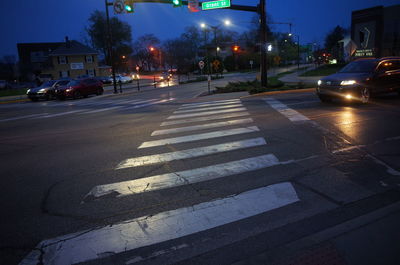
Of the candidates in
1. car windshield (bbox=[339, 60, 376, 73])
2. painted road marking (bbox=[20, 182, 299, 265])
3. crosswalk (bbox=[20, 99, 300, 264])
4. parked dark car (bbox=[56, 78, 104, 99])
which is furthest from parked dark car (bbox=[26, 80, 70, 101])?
painted road marking (bbox=[20, 182, 299, 265])

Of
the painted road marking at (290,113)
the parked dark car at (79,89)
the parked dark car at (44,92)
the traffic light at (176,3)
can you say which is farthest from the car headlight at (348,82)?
the parked dark car at (44,92)

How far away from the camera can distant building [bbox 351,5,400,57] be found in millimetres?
36656

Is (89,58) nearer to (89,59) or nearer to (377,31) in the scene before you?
(89,59)

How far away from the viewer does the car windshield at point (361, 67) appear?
12.4 metres

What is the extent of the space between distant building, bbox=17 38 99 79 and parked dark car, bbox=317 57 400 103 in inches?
2294

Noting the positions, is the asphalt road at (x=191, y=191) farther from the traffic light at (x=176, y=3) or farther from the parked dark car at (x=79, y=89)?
the parked dark car at (x=79, y=89)

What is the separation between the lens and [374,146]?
20.8 ft

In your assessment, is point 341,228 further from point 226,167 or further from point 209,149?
point 209,149

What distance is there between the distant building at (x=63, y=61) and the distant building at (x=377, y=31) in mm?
51176

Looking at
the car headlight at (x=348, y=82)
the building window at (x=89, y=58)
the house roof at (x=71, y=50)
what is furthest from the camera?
the building window at (x=89, y=58)

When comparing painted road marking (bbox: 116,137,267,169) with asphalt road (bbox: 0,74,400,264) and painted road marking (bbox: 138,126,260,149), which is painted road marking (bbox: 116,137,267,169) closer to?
asphalt road (bbox: 0,74,400,264)

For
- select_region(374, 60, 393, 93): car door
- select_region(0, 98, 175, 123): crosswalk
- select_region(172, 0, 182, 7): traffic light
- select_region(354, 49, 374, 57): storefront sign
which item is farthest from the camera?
select_region(354, 49, 374, 57): storefront sign

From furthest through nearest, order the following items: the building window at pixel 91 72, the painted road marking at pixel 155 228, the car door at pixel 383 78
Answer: the building window at pixel 91 72
the car door at pixel 383 78
the painted road marking at pixel 155 228

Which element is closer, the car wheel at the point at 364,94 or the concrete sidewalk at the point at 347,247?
the concrete sidewalk at the point at 347,247
